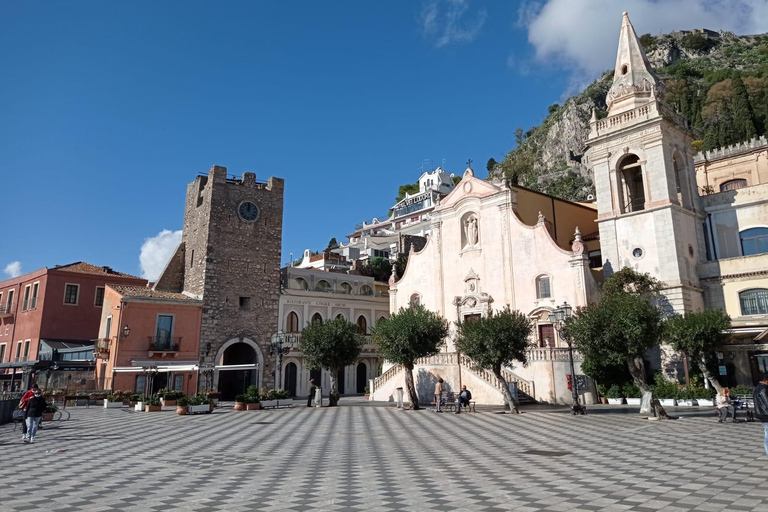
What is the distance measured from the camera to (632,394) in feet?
90.1

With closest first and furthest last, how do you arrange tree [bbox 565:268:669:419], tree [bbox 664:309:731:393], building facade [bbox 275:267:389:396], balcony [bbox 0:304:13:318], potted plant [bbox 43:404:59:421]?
tree [bbox 565:268:669:419] → potted plant [bbox 43:404:59:421] → tree [bbox 664:309:731:393] → building facade [bbox 275:267:389:396] → balcony [bbox 0:304:13:318]

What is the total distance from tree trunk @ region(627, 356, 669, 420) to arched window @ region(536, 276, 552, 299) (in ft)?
34.0

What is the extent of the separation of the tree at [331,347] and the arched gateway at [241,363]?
32.0 ft

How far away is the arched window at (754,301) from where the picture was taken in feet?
93.8

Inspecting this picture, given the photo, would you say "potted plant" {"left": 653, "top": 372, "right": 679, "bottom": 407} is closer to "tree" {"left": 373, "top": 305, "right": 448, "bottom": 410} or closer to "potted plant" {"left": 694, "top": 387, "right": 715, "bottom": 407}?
"potted plant" {"left": 694, "top": 387, "right": 715, "bottom": 407}

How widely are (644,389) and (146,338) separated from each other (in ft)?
97.9

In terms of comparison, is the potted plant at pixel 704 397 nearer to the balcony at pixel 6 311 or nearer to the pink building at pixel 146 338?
the pink building at pixel 146 338

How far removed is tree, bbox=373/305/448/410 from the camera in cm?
2788

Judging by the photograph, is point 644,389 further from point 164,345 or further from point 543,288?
point 164,345

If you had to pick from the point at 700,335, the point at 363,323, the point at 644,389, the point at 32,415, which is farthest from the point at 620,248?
the point at 32,415

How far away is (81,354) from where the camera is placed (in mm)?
36344

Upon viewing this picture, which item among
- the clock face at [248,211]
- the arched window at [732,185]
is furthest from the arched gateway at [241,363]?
the arched window at [732,185]

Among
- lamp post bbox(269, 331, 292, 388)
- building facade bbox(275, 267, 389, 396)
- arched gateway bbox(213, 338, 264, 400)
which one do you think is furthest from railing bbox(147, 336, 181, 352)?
building facade bbox(275, 267, 389, 396)

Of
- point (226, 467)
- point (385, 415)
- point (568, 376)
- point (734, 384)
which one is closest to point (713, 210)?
point (734, 384)
